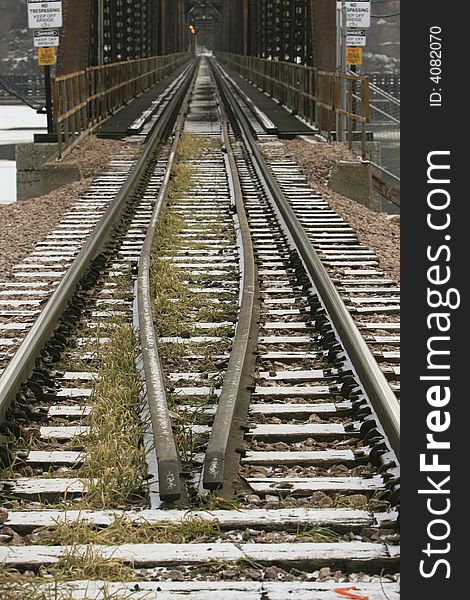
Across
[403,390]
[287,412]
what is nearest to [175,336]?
[287,412]

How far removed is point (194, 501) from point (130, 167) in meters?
11.9

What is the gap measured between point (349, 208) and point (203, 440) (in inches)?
337

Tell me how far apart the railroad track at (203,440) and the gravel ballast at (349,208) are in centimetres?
142

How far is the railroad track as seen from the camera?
3.58 meters

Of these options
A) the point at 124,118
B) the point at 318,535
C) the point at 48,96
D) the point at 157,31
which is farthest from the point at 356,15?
the point at 157,31

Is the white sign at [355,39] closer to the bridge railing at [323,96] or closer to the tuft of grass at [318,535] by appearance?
the bridge railing at [323,96]

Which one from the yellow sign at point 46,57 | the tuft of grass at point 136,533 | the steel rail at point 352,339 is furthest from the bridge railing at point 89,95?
the tuft of grass at point 136,533

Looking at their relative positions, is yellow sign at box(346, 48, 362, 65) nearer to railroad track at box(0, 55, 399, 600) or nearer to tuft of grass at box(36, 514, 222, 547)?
railroad track at box(0, 55, 399, 600)

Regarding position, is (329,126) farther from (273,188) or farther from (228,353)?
(228,353)

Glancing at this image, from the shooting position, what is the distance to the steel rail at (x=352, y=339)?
15.4 feet

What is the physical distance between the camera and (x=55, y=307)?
6781 mm

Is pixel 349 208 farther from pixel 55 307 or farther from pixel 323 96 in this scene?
pixel 323 96

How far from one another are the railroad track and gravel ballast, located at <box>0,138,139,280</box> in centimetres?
148

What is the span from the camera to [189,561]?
3.60 metres
